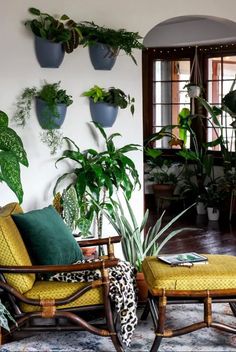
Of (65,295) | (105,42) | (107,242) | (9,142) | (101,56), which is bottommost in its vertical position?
(65,295)

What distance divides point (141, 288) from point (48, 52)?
2.02 meters

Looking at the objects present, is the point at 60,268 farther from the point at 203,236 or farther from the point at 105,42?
the point at 203,236

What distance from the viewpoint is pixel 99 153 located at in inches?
214

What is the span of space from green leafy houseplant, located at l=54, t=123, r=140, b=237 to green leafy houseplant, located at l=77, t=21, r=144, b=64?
70cm

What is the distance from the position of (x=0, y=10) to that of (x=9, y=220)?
1.88 metres

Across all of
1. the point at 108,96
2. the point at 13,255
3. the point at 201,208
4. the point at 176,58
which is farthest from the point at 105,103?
the point at 176,58

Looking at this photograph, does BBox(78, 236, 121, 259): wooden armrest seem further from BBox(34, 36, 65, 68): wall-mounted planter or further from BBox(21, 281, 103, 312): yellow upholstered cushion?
BBox(34, 36, 65, 68): wall-mounted planter

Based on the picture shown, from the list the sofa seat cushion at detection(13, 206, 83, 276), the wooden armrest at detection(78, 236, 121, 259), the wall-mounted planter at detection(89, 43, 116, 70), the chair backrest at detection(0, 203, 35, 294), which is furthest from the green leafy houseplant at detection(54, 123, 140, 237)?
the chair backrest at detection(0, 203, 35, 294)

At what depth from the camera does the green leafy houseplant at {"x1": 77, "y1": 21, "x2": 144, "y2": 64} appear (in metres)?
5.24

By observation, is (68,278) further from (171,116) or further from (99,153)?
(171,116)

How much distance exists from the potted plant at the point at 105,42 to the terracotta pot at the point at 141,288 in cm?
198

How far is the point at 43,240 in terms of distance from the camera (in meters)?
3.86

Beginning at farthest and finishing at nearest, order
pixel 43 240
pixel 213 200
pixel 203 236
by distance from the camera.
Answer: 1. pixel 213 200
2. pixel 203 236
3. pixel 43 240

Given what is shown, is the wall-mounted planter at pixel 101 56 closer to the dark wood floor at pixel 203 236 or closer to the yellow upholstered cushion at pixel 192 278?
the dark wood floor at pixel 203 236
